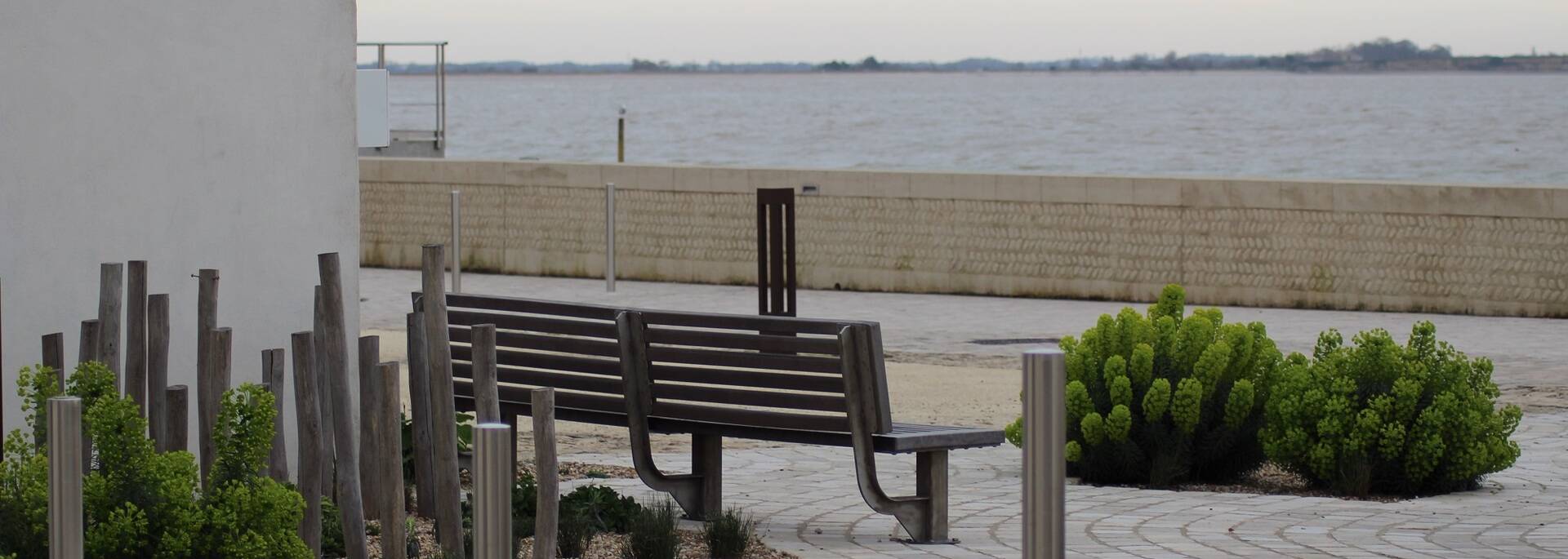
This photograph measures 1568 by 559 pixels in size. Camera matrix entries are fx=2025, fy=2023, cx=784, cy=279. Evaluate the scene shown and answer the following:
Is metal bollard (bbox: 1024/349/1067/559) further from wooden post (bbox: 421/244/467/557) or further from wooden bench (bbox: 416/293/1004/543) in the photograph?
wooden bench (bbox: 416/293/1004/543)

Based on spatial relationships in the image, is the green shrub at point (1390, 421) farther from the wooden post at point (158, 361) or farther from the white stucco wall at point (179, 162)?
the wooden post at point (158, 361)

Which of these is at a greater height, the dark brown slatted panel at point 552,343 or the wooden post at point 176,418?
the dark brown slatted panel at point 552,343

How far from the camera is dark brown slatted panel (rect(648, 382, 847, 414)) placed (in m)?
5.95

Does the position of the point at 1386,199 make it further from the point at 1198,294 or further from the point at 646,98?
the point at 646,98

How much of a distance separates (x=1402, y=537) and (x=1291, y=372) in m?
1.38

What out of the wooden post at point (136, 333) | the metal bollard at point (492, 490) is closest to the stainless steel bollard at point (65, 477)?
the metal bollard at point (492, 490)

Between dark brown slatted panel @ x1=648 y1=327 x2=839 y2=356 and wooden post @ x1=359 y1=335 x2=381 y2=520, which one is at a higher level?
dark brown slatted panel @ x1=648 y1=327 x2=839 y2=356

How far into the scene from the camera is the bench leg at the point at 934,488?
239 inches

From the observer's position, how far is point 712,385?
6285 mm

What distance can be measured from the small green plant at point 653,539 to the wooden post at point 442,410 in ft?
1.48

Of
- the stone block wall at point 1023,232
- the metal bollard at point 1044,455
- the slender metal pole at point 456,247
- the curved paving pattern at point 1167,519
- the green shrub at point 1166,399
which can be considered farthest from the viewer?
the slender metal pole at point 456,247

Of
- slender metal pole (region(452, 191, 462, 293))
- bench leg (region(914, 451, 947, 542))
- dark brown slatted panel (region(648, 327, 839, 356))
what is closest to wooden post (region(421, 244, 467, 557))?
dark brown slatted panel (region(648, 327, 839, 356))

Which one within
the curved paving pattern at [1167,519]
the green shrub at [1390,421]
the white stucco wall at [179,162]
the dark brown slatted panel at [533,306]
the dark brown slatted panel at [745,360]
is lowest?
the curved paving pattern at [1167,519]

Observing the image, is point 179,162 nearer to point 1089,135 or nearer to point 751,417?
point 751,417
